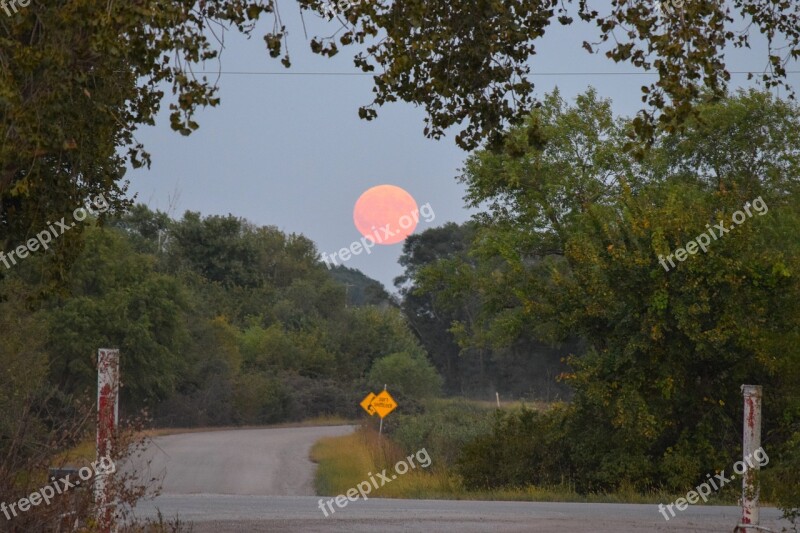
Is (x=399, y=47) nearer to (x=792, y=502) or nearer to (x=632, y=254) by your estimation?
(x=792, y=502)

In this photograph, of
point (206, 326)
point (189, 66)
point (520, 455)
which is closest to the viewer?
point (189, 66)

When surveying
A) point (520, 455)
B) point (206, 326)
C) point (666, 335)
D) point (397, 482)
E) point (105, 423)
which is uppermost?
point (206, 326)

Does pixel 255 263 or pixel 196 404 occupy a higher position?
pixel 255 263

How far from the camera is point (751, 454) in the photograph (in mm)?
10570

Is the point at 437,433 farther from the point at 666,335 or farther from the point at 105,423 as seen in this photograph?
the point at 105,423

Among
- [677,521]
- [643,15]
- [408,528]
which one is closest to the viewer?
[643,15]

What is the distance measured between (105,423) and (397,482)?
17.1 m

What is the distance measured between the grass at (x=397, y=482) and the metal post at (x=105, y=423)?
13526 mm

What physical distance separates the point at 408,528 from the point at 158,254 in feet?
206

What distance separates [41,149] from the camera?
7.46m

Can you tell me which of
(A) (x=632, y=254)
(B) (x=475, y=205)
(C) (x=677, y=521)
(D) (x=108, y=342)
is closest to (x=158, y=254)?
(D) (x=108, y=342)

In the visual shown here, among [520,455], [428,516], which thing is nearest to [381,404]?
[520,455]

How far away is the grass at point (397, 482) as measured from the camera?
70.6ft

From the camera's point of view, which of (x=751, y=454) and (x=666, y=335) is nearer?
(x=751, y=454)
